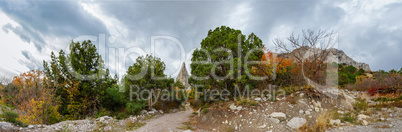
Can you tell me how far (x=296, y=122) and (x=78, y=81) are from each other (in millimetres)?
15698

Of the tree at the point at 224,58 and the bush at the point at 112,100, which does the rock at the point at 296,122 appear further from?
the bush at the point at 112,100

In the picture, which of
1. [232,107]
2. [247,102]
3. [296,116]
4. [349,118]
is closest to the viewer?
[349,118]

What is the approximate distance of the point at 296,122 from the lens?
8508 millimetres

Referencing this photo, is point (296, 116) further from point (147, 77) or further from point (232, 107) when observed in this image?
point (147, 77)

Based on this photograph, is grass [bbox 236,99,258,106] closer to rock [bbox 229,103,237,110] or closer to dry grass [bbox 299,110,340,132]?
rock [bbox 229,103,237,110]

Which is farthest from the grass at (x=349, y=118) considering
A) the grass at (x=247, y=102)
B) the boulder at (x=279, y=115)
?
the grass at (x=247, y=102)

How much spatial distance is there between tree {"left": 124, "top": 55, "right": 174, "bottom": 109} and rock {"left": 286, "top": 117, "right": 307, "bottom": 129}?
35.1ft

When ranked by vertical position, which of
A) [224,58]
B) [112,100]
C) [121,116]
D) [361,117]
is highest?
[224,58]

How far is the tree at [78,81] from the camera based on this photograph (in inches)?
550

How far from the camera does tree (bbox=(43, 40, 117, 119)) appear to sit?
45.8 feet

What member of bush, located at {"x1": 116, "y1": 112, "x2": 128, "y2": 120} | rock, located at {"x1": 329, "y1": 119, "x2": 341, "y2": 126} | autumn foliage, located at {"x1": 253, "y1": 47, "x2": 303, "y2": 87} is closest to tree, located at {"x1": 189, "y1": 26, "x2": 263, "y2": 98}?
autumn foliage, located at {"x1": 253, "y1": 47, "x2": 303, "y2": 87}

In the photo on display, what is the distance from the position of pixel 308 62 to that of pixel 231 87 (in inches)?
276

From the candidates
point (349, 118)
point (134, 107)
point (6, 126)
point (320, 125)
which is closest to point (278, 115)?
point (320, 125)

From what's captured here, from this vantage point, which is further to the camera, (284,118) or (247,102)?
(247,102)
